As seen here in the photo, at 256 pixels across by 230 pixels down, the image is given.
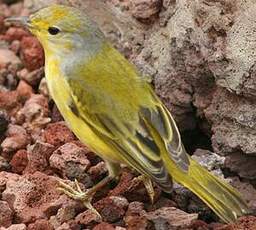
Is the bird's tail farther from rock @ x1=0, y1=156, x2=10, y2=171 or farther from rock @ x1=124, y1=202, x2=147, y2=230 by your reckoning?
rock @ x1=0, y1=156, x2=10, y2=171

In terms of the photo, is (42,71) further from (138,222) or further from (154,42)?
(138,222)

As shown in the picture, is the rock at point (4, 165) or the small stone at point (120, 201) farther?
the rock at point (4, 165)

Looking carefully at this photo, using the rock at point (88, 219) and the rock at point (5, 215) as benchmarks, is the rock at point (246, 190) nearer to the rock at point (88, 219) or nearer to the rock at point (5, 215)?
the rock at point (88, 219)

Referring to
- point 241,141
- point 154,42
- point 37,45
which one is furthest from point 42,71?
point 241,141

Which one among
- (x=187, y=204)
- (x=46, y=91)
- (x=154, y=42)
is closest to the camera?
(x=187, y=204)

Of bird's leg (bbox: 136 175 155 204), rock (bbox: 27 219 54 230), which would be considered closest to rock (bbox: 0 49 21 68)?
bird's leg (bbox: 136 175 155 204)

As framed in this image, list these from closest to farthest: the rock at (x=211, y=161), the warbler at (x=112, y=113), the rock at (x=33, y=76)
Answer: the warbler at (x=112, y=113)
the rock at (x=211, y=161)
the rock at (x=33, y=76)

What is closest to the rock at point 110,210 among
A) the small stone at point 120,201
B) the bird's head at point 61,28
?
the small stone at point 120,201
